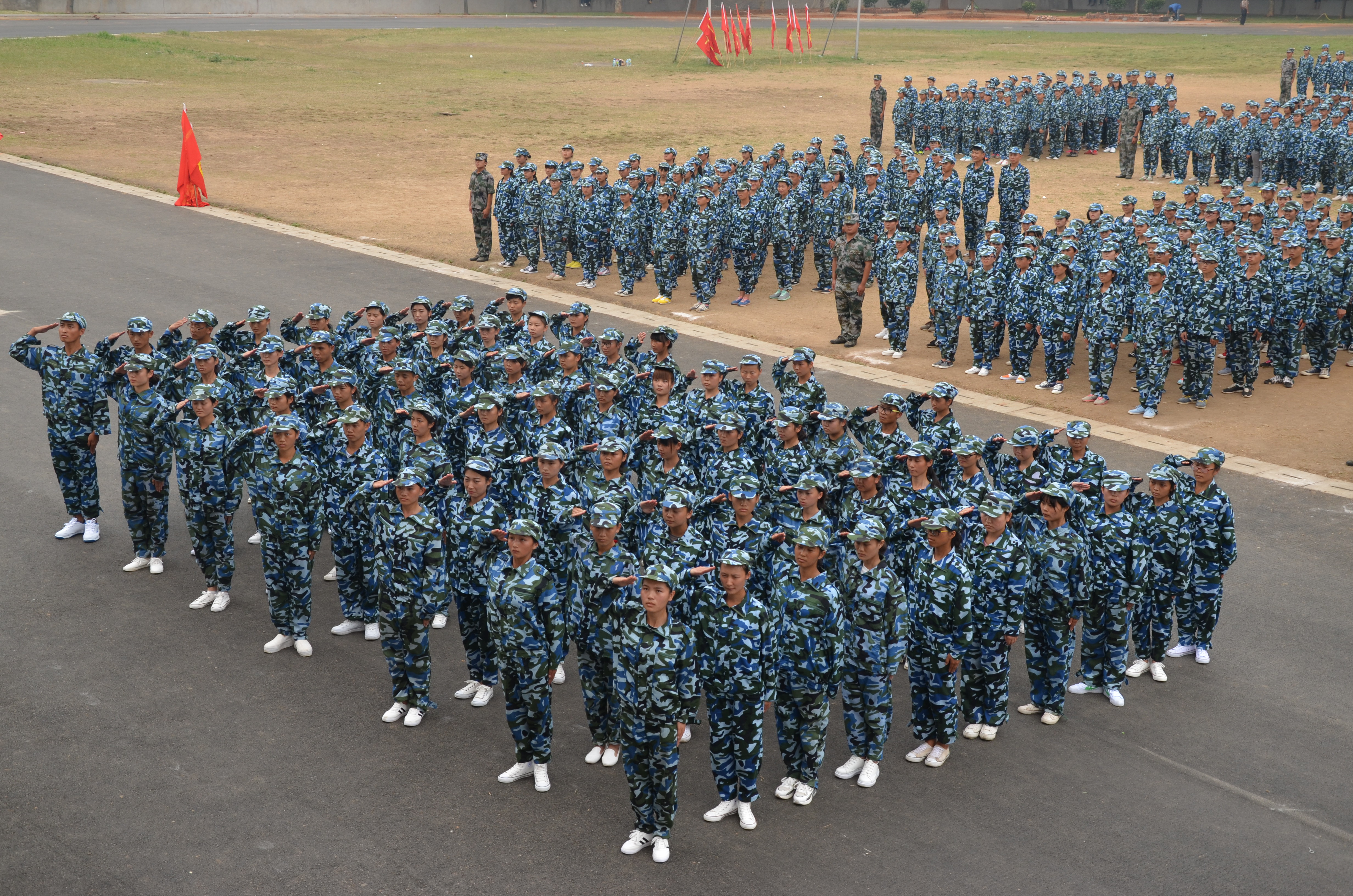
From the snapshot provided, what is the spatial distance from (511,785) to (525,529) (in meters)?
1.95

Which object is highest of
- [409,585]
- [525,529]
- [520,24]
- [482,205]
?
[520,24]

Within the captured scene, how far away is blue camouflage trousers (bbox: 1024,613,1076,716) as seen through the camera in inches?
366

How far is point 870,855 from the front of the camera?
780cm

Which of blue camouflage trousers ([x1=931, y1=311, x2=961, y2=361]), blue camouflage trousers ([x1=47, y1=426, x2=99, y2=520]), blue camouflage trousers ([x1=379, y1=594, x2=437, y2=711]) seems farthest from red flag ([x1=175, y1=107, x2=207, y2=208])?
blue camouflage trousers ([x1=379, y1=594, x2=437, y2=711])

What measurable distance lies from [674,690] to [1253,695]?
5.26 metres

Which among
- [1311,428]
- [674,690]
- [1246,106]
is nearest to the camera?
[674,690]

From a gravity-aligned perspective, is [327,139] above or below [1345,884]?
above

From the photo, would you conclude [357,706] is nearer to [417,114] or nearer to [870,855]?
[870,855]

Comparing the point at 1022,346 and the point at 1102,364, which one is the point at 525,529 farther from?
the point at 1022,346

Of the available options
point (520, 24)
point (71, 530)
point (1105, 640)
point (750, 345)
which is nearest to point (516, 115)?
point (750, 345)

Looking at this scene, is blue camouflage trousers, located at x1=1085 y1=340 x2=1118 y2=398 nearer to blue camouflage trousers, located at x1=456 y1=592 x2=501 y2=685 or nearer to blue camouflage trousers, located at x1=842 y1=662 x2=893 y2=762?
blue camouflage trousers, located at x1=842 y1=662 x2=893 y2=762

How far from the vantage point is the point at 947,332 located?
1875 cm

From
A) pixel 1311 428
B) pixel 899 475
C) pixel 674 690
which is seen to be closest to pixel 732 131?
pixel 1311 428

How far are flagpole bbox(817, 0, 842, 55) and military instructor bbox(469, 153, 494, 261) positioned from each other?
3781cm
